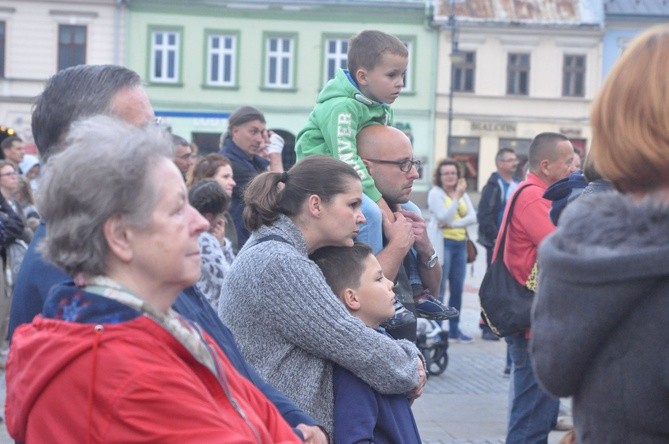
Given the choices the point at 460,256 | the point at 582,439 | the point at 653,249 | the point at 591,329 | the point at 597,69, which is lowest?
the point at 460,256

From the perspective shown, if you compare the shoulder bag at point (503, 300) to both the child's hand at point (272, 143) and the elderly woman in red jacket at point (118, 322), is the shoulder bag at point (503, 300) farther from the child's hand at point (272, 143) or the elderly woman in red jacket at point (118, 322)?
the elderly woman in red jacket at point (118, 322)

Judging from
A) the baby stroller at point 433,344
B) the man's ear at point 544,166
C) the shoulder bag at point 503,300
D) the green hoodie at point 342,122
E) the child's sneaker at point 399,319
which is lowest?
the baby stroller at point 433,344

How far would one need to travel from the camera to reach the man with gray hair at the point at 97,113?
9.67 feet

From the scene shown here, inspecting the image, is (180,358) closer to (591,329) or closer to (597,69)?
(591,329)

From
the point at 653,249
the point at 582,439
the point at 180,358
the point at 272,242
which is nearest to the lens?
the point at 653,249

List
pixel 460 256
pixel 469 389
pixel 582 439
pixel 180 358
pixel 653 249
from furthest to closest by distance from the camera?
pixel 460 256 → pixel 469 389 → pixel 180 358 → pixel 582 439 → pixel 653 249

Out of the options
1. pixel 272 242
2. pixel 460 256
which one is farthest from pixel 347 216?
pixel 460 256

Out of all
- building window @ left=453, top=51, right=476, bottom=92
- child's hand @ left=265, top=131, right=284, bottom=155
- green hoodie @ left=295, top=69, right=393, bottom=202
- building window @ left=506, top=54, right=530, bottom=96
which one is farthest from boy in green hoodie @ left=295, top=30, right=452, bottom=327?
building window @ left=506, top=54, right=530, bottom=96

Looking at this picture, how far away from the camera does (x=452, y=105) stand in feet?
143

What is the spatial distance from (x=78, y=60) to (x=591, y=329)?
41.7 meters

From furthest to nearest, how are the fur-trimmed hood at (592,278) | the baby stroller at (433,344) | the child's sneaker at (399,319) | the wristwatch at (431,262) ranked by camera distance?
the baby stroller at (433,344), the wristwatch at (431,262), the child's sneaker at (399,319), the fur-trimmed hood at (592,278)

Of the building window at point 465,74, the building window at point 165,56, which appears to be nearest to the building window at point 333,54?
the building window at point 465,74

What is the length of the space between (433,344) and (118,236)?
773 centimetres

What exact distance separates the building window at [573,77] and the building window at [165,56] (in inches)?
607
